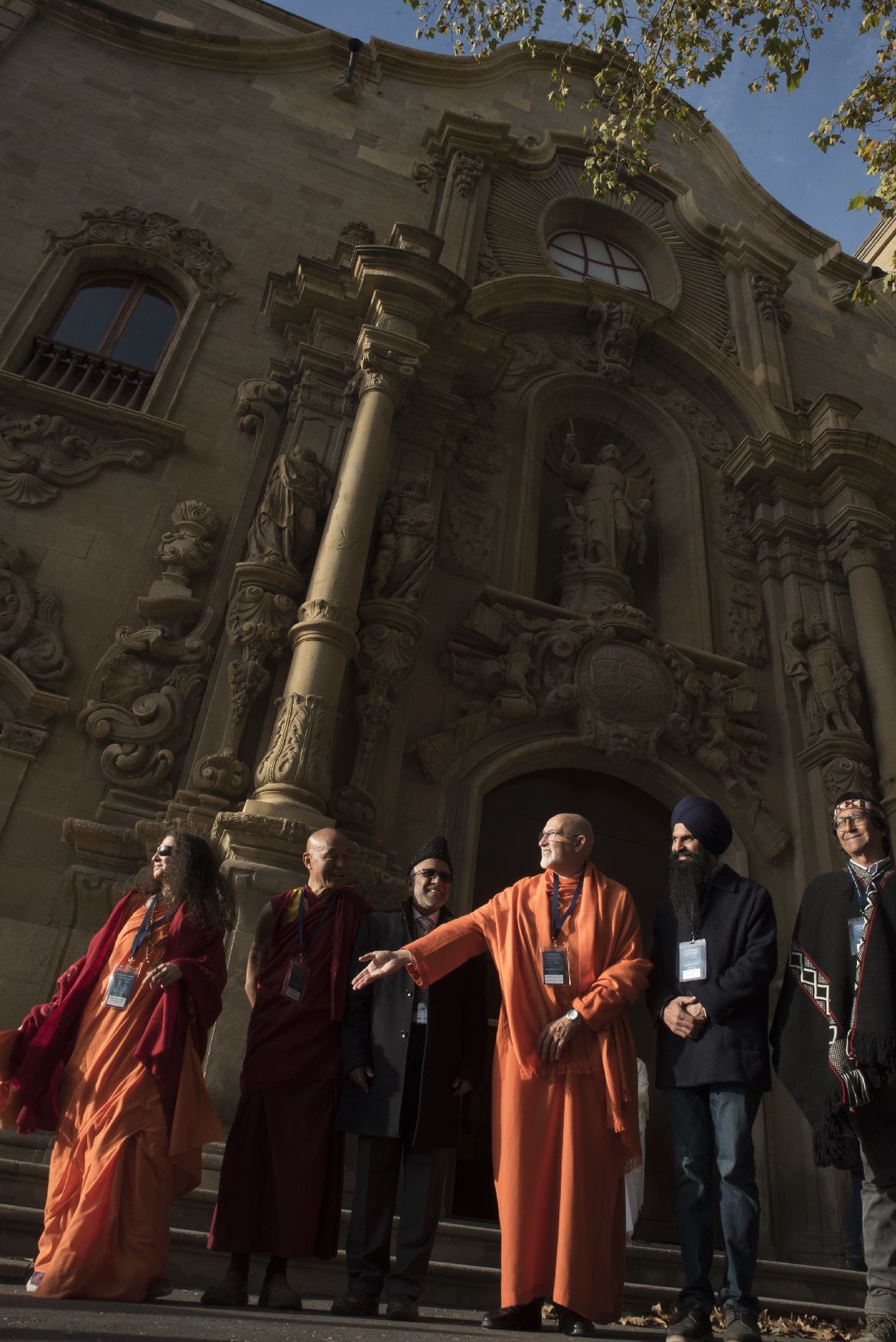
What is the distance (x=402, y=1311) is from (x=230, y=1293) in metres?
0.65

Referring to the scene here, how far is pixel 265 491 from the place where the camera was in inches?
341

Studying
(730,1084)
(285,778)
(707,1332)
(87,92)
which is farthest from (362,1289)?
(87,92)

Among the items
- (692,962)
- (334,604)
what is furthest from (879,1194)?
(334,604)

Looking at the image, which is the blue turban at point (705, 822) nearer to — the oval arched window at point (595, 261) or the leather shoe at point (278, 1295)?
the leather shoe at point (278, 1295)

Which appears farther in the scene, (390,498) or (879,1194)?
(390,498)

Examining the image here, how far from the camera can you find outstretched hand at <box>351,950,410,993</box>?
3.85 meters

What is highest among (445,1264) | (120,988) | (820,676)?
(820,676)

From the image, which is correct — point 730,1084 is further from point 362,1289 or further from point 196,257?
point 196,257

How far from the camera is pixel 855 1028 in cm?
347

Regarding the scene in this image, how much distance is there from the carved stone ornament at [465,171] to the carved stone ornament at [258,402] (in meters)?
5.15

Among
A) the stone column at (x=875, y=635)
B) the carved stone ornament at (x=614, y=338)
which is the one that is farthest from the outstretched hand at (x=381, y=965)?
the carved stone ornament at (x=614, y=338)

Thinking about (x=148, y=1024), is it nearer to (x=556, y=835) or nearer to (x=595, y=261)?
(x=556, y=835)

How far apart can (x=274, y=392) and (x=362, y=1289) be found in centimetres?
810

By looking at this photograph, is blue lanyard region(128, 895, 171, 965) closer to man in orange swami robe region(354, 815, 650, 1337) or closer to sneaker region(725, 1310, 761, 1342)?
man in orange swami robe region(354, 815, 650, 1337)
